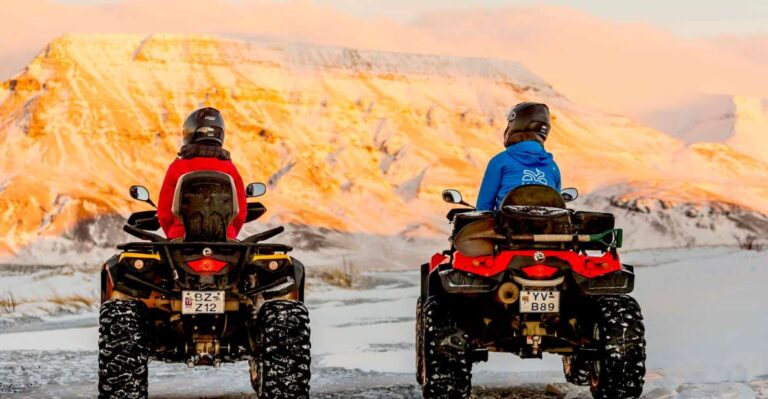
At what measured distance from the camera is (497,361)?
13.4 m

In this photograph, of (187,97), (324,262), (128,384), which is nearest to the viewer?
(128,384)

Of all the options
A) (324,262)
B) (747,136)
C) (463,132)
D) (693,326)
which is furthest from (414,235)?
(693,326)

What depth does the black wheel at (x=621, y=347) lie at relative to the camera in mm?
7996

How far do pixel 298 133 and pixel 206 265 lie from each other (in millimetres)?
109738

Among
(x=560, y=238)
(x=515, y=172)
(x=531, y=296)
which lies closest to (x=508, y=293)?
(x=531, y=296)

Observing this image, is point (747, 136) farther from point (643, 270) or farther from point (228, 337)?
point (228, 337)

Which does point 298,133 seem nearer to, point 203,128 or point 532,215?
point 203,128

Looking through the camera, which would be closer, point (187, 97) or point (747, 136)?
point (187, 97)

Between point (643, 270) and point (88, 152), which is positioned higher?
point (88, 152)

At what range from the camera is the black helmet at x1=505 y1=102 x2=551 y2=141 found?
9.02 metres

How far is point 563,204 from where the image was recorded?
841cm

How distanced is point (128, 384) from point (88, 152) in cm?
9995

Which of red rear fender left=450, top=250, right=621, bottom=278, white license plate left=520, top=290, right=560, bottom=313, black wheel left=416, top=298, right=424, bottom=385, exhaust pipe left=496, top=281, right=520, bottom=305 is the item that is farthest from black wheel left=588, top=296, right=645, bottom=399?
black wheel left=416, top=298, right=424, bottom=385

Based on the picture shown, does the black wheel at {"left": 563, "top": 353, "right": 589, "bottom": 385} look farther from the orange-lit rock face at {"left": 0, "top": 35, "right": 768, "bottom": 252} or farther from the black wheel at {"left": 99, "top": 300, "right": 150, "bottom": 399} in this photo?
the orange-lit rock face at {"left": 0, "top": 35, "right": 768, "bottom": 252}
